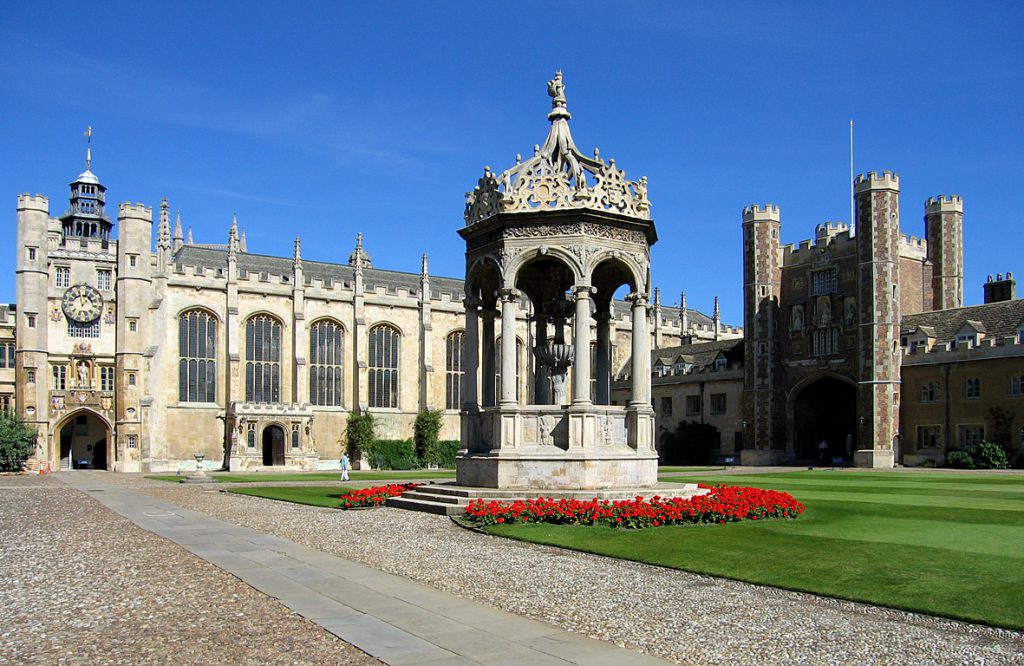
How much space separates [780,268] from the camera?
57.4 metres

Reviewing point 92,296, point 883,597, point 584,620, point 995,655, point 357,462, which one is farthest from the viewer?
point 357,462

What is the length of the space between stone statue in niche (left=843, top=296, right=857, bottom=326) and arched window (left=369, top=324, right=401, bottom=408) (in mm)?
28220

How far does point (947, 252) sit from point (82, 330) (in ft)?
170

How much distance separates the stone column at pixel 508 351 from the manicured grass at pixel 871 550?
15.5 ft

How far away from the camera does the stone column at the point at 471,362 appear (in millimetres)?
22203

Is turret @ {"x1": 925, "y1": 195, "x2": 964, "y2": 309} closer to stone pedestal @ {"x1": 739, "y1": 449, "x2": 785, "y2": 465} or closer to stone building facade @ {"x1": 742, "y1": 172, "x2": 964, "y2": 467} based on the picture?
stone building facade @ {"x1": 742, "y1": 172, "x2": 964, "y2": 467}

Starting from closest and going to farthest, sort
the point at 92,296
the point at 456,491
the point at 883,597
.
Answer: the point at 883,597, the point at 456,491, the point at 92,296

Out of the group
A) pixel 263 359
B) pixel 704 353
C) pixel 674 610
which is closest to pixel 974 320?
pixel 704 353

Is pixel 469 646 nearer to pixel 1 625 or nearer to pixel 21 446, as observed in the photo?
pixel 1 625

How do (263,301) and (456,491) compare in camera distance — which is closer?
(456,491)

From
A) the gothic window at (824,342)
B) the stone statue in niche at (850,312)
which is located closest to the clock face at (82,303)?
the gothic window at (824,342)

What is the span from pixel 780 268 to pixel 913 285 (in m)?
7.77

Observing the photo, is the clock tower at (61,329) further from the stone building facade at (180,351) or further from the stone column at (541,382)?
the stone column at (541,382)

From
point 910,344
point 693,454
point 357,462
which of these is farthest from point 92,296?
point 910,344
